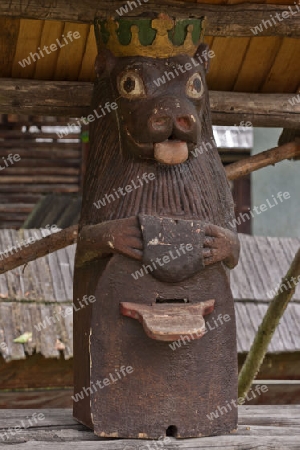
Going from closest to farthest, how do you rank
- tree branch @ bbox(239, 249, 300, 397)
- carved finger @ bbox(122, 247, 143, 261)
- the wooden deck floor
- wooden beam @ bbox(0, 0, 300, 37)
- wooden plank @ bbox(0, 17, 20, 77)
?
the wooden deck floor < carved finger @ bbox(122, 247, 143, 261) < wooden beam @ bbox(0, 0, 300, 37) < wooden plank @ bbox(0, 17, 20, 77) < tree branch @ bbox(239, 249, 300, 397)

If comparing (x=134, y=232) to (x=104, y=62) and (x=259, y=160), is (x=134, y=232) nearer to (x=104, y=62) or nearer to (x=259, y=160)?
(x=104, y=62)

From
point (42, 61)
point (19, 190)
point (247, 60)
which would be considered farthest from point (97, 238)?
point (19, 190)

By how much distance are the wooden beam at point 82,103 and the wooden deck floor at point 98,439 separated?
153 centimetres

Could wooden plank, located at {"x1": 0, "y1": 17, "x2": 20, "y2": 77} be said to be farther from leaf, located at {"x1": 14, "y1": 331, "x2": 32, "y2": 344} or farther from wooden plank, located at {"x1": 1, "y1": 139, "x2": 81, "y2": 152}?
wooden plank, located at {"x1": 1, "y1": 139, "x2": 81, "y2": 152}

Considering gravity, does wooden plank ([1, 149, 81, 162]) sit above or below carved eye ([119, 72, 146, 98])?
above

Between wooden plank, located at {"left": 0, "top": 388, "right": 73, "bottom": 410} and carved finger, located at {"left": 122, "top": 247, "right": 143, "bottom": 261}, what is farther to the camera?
wooden plank, located at {"left": 0, "top": 388, "right": 73, "bottom": 410}

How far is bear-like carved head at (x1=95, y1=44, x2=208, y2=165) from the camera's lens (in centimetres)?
394

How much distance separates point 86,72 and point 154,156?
1.21 meters

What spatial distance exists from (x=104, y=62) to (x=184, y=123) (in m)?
0.47

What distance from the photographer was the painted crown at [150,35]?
4.02 metres

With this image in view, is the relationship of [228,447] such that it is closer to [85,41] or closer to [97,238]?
[97,238]

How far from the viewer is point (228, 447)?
12.4 feet

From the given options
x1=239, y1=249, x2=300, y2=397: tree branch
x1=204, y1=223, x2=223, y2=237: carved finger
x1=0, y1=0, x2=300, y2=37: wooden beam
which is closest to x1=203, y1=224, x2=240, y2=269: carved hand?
x1=204, y1=223, x2=223, y2=237: carved finger

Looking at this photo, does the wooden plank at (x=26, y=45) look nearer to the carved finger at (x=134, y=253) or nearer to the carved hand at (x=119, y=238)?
the carved hand at (x=119, y=238)
